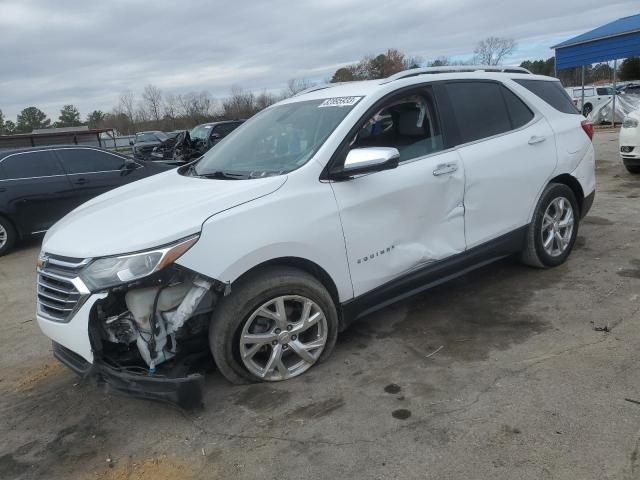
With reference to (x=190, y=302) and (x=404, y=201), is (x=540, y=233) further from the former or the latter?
(x=190, y=302)

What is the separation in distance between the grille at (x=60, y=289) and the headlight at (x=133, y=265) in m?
0.11

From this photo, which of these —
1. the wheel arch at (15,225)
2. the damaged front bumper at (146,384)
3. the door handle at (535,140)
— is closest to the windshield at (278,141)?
the damaged front bumper at (146,384)

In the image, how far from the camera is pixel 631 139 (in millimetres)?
9055

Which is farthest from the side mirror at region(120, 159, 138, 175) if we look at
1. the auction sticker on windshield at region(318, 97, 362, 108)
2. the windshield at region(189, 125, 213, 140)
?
the auction sticker on windshield at region(318, 97, 362, 108)

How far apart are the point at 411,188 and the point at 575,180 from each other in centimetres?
219

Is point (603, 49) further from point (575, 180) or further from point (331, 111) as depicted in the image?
point (331, 111)

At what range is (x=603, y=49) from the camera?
20.9 meters

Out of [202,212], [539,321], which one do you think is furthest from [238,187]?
[539,321]

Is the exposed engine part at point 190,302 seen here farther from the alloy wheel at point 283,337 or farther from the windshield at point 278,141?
the windshield at point 278,141

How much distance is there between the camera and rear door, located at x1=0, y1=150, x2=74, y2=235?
322 inches

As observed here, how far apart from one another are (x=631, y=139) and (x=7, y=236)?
33.7ft

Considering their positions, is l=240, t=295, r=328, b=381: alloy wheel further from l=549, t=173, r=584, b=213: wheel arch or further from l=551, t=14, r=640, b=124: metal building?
l=551, t=14, r=640, b=124: metal building

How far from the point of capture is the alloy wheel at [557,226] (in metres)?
4.84

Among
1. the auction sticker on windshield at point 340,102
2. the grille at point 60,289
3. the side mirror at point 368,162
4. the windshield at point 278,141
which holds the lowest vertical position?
the grille at point 60,289
